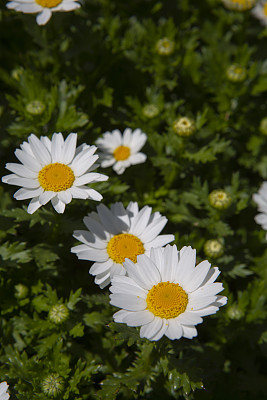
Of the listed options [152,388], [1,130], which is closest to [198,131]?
[1,130]

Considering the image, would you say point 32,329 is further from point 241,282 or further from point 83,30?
point 83,30

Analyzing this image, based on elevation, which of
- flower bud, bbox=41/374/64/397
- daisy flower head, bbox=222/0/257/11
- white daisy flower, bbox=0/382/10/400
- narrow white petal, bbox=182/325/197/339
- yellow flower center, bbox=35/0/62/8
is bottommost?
flower bud, bbox=41/374/64/397

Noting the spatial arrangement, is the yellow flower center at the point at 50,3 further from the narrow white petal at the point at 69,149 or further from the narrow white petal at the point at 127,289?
the narrow white petal at the point at 127,289

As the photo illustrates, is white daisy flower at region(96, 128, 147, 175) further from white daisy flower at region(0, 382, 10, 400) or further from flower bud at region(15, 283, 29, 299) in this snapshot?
white daisy flower at region(0, 382, 10, 400)

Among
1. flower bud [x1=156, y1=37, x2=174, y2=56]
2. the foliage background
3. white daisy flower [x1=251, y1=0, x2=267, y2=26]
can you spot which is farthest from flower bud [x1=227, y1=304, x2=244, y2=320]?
white daisy flower [x1=251, y1=0, x2=267, y2=26]

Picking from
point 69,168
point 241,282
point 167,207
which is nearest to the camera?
point 69,168

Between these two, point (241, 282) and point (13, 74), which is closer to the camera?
point (241, 282)

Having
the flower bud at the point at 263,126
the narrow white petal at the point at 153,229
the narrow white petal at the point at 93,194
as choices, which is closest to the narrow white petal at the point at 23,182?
the narrow white petal at the point at 93,194
